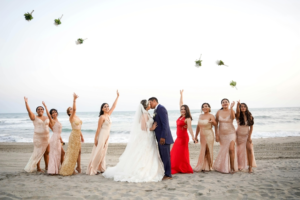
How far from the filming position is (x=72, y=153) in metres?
6.79

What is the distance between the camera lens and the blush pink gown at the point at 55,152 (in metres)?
6.76

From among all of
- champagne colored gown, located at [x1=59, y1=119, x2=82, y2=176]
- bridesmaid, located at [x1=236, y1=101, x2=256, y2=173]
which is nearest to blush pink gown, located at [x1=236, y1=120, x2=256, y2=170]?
bridesmaid, located at [x1=236, y1=101, x2=256, y2=173]

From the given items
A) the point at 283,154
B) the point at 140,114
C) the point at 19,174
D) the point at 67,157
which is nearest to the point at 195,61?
the point at 140,114

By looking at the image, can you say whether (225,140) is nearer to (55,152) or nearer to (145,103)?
(145,103)

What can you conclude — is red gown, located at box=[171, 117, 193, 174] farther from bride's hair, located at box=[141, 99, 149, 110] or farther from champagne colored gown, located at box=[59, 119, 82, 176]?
champagne colored gown, located at box=[59, 119, 82, 176]

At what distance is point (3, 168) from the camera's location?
7879mm

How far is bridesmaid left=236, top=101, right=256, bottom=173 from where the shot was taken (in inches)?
277

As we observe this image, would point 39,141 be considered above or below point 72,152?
above

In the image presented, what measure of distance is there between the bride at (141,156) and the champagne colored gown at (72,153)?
3.79 ft

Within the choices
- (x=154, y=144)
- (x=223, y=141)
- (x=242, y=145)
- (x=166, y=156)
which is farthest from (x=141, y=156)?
(x=242, y=145)

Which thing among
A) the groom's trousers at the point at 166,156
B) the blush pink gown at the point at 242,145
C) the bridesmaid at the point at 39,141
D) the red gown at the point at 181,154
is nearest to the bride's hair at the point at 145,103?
the groom's trousers at the point at 166,156

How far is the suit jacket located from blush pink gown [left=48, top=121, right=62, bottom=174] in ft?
11.0

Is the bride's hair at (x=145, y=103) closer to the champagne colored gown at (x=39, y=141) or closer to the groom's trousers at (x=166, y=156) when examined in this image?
the groom's trousers at (x=166, y=156)

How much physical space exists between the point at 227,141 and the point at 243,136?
641 millimetres
